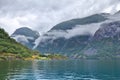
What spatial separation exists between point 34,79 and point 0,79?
14298mm

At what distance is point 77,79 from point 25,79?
2048 centimetres

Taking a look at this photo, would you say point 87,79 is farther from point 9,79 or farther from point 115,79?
point 9,79

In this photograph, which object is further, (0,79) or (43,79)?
(43,79)

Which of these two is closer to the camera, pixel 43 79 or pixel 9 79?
pixel 9 79

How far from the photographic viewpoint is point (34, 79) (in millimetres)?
113812

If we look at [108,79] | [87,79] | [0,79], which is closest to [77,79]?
[87,79]

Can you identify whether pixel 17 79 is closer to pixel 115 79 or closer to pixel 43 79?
pixel 43 79

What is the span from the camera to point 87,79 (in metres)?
115

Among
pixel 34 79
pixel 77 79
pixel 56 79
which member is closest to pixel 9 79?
pixel 34 79

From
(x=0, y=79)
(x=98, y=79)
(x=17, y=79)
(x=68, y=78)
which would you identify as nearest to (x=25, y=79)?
(x=17, y=79)

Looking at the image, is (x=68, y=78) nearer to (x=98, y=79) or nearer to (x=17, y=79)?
(x=98, y=79)

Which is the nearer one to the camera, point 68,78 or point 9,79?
point 9,79

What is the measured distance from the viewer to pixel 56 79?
11500 cm

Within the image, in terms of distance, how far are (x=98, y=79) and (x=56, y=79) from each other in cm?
1624
